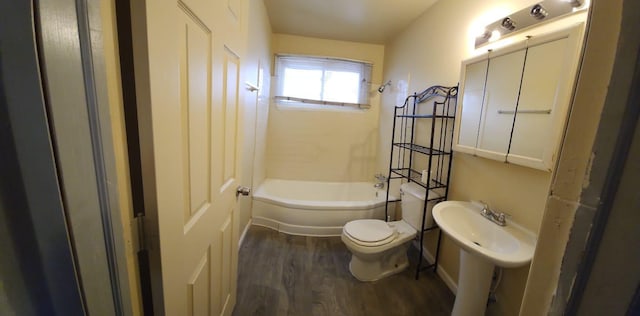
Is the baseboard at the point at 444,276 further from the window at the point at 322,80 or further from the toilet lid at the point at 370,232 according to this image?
the window at the point at 322,80

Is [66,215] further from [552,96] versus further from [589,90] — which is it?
[552,96]

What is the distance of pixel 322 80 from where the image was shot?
10.6 feet

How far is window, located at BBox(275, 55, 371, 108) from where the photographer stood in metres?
3.18

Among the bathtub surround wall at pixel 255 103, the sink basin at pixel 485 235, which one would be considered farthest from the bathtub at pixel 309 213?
the sink basin at pixel 485 235

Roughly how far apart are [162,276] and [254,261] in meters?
1.59

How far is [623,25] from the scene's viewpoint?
0.28 m

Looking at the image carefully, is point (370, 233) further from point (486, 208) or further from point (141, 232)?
point (141, 232)

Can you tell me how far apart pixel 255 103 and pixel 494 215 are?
2.25 metres

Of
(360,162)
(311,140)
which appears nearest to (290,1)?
(311,140)

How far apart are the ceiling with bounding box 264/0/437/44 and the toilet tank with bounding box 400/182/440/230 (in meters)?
1.70

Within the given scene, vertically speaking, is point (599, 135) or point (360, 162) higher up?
point (599, 135)

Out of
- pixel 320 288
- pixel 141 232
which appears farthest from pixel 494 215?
pixel 141 232

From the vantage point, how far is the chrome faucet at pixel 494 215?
1417mm

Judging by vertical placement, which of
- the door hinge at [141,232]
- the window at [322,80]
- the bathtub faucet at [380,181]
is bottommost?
the bathtub faucet at [380,181]
